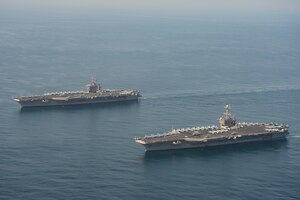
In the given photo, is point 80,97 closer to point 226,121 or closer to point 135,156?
point 226,121

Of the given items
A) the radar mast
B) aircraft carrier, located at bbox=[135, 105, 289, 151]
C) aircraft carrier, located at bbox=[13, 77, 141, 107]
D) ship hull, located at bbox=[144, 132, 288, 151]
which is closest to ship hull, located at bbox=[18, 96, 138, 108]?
aircraft carrier, located at bbox=[13, 77, 141, 107]

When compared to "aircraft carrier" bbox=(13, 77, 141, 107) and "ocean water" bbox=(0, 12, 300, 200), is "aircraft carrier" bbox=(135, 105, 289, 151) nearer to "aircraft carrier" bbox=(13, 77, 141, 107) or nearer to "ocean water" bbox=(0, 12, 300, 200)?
"ocean water" bbox=(0, 12, 300, 200)

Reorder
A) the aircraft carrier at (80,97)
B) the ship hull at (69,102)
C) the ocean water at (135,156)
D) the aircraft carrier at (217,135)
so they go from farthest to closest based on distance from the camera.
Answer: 1. the aircraft carrier at (80,97)
2. the ship hull at (69,102)
3. the aircraft carrier at (217,135)
4. the ocean water at (135,156)

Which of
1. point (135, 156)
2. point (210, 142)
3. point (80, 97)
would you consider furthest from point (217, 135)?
point (80, 97)

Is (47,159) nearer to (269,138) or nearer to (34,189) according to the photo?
(34,189)

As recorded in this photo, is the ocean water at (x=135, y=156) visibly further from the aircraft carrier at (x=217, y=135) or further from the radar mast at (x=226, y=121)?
the radar mast at (x=226, y=121)

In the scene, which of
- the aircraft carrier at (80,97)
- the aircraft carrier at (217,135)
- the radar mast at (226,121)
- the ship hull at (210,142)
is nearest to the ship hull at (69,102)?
the aircraft carrier at (80,97)

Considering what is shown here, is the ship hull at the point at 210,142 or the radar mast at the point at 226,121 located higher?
the radar mast at the point at 226,121
